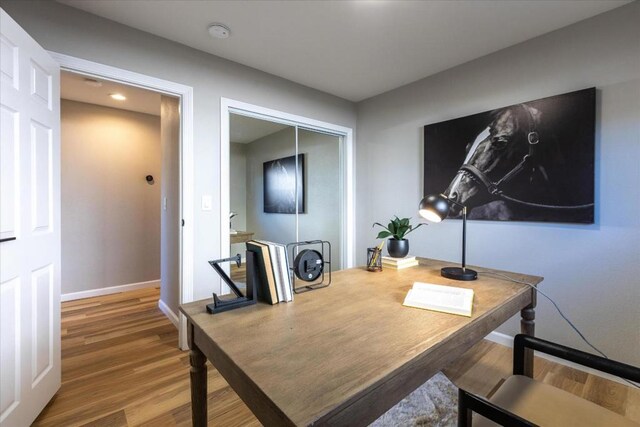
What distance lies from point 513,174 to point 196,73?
8.66ft

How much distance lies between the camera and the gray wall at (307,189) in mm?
Answer: 2895

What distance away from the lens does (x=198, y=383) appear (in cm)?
105

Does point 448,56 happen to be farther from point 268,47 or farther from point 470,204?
point 268,47

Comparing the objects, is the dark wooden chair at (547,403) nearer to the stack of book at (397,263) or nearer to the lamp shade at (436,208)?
the lamp shade at (436,208)

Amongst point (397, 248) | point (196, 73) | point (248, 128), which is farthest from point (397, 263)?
point (196, 73)

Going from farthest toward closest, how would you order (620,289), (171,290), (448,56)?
(171,290), (448,56), (620,289)

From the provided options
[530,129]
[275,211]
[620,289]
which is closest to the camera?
[620,289]

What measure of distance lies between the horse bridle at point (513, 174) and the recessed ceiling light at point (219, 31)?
85.7 inches

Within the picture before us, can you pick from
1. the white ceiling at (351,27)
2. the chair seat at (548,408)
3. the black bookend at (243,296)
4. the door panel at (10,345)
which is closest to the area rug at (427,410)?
the chair seat at (548,408)

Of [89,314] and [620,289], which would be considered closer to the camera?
[620,289]

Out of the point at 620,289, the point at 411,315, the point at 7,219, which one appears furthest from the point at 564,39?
the point at 7,219

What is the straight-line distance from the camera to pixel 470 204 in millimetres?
2494

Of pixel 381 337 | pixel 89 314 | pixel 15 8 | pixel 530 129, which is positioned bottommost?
pixel 89 314

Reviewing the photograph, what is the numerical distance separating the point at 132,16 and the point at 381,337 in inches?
95.9
